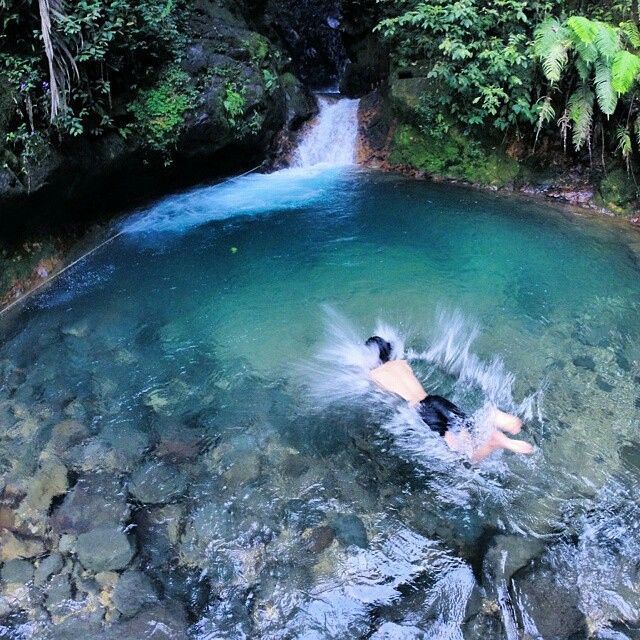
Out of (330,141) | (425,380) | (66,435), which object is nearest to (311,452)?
(425,380)

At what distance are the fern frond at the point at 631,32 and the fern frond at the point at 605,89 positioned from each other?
0.87m

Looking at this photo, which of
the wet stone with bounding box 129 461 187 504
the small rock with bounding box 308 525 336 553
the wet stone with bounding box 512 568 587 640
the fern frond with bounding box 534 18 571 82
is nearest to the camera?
the wet stone with bounding box 512 568 587 640

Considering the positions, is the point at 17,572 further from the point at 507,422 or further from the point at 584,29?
the point at 584,29

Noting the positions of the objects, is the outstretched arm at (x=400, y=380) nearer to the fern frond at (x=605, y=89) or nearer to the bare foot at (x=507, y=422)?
the bare foot at (x=507, y=422)

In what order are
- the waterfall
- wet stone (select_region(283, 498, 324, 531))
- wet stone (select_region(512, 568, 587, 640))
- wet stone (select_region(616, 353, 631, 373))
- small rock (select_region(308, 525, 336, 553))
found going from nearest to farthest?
1. wet stone (select_region(512, 568, 587, 640))
2. small rock (select_region(308, 525, 336, 553))
3. wet stone (select_region(283, 498, 324, 531))
4. wet stone (select_region(616, 353, 631, 373))
5. the waterfall

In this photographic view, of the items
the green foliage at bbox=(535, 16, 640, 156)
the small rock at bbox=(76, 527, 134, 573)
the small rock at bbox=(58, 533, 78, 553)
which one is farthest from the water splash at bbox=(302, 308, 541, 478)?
the green foliage at bbox=(535, 16, 640, 156)

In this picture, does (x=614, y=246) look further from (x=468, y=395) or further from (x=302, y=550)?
(x=302, y=550)

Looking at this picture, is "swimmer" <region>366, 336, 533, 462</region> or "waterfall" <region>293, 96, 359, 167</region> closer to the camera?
"swimmer" <region>366, 336, 533, 462</region>

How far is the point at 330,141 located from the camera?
11688mm

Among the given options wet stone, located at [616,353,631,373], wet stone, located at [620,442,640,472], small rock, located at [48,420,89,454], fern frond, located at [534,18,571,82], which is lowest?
small rock, located at [48,420,89,454]

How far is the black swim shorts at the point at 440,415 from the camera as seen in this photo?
4242mm

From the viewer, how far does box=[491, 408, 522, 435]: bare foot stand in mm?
4309

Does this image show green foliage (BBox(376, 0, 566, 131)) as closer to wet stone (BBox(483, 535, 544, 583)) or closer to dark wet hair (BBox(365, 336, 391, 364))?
dark wet hair (BBox(365, 336, 391, 364))

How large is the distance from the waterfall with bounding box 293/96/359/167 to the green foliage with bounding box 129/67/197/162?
3084 mm
